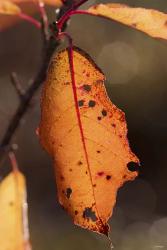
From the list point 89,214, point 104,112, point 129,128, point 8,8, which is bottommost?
point 129,128

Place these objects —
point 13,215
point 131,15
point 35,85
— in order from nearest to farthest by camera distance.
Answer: point 131,15, point 35,85, point 13,215

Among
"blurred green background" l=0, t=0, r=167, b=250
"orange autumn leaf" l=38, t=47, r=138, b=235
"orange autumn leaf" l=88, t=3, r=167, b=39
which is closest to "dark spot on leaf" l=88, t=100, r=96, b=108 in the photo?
"orange autumn leaf" l=38, t=47, r=138, b=235

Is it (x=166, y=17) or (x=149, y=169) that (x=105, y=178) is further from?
(x=149, y=169)

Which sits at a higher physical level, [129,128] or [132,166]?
[132,166]

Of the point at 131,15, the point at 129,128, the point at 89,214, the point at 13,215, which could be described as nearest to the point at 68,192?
the point at 89,214

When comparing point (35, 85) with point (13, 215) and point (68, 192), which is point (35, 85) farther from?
point (13, 215)

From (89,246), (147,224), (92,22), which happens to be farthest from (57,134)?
(92,22)

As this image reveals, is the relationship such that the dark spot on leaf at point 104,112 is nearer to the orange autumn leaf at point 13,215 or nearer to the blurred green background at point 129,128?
the orange autumn leaf at point 13,215

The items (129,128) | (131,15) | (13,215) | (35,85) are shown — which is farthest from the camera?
(129,128)
